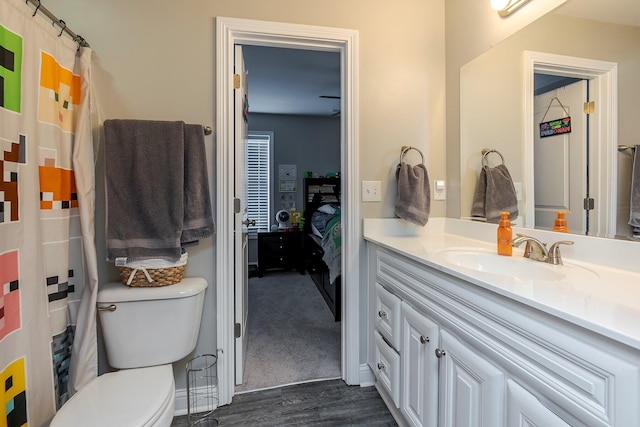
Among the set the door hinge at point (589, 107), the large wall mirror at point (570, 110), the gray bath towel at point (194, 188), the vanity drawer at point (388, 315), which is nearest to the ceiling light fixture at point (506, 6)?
the large wall mirror at point (570, 110)

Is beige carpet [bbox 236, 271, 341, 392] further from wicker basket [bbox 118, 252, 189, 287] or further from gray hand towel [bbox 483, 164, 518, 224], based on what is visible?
gray hand towel [bbox 483, 164, 518, 224]

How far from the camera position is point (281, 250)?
4.49m

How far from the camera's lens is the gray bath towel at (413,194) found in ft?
5.75

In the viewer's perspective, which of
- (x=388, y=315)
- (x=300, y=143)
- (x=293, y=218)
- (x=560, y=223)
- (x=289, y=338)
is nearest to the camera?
(x=560, y=223)

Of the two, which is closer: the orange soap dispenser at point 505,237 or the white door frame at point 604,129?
the white door frame at point 604,129

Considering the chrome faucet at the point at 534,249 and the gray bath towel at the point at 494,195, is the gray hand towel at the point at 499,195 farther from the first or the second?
the chrome faucet at the point at 534,249

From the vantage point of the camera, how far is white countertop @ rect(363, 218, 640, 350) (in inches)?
25.2

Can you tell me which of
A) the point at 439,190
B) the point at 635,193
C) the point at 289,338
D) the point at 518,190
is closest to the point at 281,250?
the point at 289,338

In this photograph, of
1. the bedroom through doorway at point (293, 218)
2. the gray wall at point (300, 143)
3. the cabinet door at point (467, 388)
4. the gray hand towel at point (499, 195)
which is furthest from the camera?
the gray wall at point (300, 143)

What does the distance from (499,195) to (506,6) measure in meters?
0.90

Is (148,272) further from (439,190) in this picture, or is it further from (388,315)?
(439,190)

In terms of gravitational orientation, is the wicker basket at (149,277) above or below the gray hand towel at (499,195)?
below

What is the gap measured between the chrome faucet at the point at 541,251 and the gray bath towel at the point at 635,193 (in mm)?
177

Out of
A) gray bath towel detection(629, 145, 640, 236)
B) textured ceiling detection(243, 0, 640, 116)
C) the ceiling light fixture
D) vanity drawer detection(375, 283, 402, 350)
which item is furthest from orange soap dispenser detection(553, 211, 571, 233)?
textured ceiling detection(243, 0, 640, 116)
